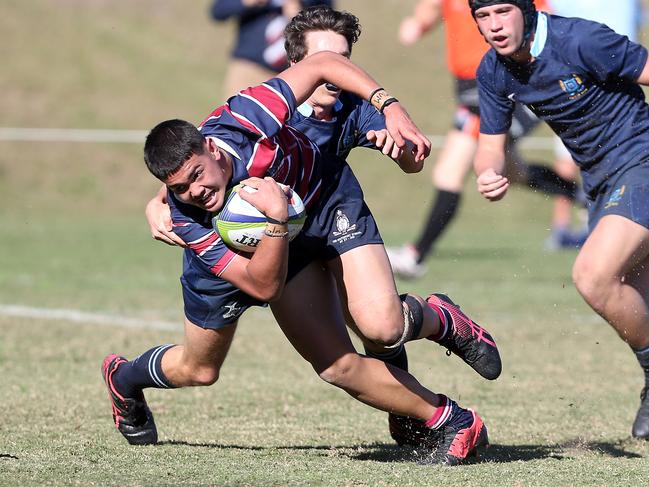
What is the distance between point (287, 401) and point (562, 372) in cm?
163

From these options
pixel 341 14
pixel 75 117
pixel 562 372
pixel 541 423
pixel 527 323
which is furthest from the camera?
pixel 75 117

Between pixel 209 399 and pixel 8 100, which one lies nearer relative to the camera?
pixel 209 399

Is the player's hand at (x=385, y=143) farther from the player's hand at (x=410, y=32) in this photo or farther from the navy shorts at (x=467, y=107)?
the player's hand at (x=410, y=32)

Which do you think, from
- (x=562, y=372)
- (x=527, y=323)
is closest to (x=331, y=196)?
(x=562, y=372)

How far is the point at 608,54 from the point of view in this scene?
15.5 ft

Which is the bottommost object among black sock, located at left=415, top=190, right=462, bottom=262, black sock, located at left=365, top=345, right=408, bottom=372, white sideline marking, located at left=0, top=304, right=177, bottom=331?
white sideline marking, located at left=0, top=304, right=177, bottom=331

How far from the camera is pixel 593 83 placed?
15.9 ft

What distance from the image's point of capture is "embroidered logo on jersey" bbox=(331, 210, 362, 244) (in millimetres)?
4375

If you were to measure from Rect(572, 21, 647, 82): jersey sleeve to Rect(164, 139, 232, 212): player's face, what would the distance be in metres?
1.64

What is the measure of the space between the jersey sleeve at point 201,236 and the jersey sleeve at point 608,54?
5.61 ft

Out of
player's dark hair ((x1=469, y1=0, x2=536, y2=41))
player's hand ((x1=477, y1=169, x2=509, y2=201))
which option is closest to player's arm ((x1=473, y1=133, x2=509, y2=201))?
player's hand ((x1=477, y1=169, x2=509, y2=201))

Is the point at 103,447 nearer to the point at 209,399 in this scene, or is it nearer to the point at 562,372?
the point at 209,399

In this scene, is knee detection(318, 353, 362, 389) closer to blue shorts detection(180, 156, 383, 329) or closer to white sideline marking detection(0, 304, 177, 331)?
blue shorts detection(180, 156, 383, 329)

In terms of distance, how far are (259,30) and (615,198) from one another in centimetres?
582
